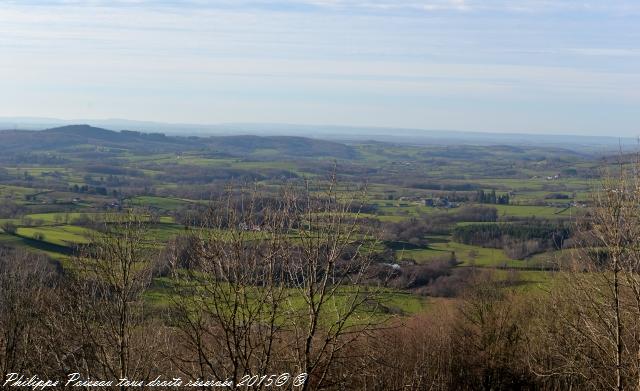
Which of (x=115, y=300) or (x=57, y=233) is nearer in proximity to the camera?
(x=115, y=300)

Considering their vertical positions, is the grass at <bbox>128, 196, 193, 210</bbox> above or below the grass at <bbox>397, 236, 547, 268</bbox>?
above

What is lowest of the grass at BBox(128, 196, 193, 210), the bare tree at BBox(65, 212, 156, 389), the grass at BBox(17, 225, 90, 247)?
the grass at BBox(128, 196, 193, 210)

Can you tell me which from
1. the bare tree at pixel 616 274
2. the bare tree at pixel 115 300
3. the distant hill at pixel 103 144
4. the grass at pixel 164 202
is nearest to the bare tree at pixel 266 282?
the bare tree at pixel 115 300

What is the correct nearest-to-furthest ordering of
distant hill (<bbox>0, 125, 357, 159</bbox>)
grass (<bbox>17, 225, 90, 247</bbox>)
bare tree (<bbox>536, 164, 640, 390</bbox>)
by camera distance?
bare tree (<bbox>536, 164, 640, 390</bbox>)
grass (<bbox>17, 225, 90, 247</bbox>)
distant hill (<bbox>0, 125, 357, 159</bbox>)

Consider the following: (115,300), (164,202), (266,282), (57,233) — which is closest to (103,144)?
(164,202)

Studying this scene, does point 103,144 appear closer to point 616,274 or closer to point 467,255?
point 467,255

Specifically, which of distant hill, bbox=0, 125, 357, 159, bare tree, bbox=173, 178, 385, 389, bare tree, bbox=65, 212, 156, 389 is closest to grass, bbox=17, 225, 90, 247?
bare tree, bbox=65, 212, 156, 389

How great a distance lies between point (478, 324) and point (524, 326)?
1.76 meters

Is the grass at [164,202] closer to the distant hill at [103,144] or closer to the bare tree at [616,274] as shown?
the bare tree at [616,274]

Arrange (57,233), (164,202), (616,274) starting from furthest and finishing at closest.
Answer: (164,202) < (57,233) < (616,274)

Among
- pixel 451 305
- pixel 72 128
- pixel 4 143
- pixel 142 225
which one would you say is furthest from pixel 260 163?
pixel 142 225

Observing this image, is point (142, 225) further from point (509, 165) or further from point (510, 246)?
point (509, 165)

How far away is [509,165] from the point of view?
160750 mm

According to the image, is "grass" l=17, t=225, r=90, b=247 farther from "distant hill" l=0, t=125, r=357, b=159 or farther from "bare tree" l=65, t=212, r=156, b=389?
"distant hill" l=0, t=125, r=357, b=159
